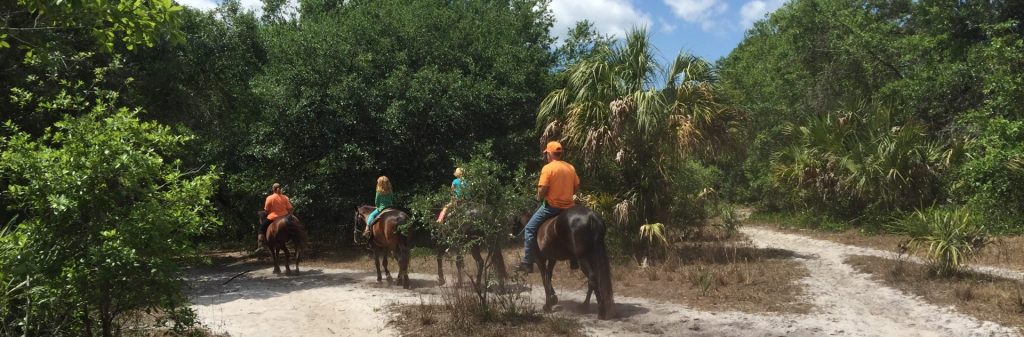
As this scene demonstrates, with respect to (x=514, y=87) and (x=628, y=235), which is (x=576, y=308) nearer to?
(x=628, y=235)

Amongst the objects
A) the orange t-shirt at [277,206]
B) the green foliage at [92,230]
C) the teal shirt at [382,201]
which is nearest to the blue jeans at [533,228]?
the teal shirt at [382,201]

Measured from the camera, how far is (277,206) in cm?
1427

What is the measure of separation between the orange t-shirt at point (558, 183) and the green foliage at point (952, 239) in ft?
17.8

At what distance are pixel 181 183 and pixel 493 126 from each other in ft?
39.9

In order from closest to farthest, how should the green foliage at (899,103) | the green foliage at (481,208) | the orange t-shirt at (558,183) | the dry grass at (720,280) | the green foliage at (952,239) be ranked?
the green foliage at (481,208), the orange t-shirt at (558,183), the dry grass at (720,280), the green foliage at (952,239), the green foliage at (899,103)

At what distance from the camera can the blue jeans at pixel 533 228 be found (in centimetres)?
880

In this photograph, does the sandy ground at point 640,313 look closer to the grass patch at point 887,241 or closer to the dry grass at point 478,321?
the dry grass at point 478,321

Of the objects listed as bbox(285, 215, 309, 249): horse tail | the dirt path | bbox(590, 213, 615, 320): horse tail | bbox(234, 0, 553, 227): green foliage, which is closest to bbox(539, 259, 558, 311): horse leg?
bbox(590, 213, 615, 320): horse tail

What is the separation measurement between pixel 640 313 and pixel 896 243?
940 cm

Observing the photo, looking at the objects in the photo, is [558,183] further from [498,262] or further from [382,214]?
[382,214]

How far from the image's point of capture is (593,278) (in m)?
8.36

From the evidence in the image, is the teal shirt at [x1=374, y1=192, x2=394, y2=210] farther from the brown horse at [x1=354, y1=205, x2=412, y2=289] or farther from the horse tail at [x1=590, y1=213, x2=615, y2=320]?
A: the horse tail at [x1=590, y1=213, x2=615, y2=320]

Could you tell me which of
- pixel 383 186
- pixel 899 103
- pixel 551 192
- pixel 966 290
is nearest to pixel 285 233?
pixel 383 186

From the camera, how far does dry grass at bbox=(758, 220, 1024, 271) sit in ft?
38.9
